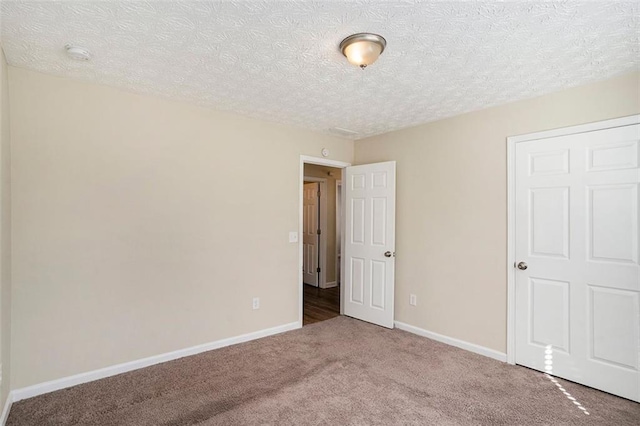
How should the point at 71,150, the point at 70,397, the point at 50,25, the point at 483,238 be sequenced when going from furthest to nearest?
1. the point at 483,238
2. the point at 71,150
3. the point at 70,397
4. the point at 50,25

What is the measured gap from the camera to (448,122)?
355cm

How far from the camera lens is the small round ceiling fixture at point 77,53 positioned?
210 cm

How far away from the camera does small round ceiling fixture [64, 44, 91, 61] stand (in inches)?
82.5

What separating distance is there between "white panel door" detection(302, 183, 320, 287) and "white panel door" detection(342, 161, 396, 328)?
1.81 m

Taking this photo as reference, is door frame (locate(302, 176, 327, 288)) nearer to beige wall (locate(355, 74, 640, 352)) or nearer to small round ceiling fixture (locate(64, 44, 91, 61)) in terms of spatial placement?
beige wall (locate(355, 74, 640, 352))

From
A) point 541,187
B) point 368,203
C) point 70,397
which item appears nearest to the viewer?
point 70,397

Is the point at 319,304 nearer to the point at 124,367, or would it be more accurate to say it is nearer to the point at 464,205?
the point at 464,205

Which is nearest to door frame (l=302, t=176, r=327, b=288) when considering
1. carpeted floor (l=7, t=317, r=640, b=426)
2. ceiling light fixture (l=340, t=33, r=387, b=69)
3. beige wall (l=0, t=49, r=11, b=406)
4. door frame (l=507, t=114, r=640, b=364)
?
carpeted floor (l=7, t=317, r=640, b=426)

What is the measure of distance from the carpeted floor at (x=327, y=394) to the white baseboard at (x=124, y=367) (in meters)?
0.07

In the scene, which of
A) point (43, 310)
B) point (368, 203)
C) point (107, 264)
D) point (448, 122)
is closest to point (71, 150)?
point (107, 264)

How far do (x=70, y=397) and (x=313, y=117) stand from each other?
3171 mm

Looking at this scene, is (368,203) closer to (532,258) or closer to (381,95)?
(381,95)

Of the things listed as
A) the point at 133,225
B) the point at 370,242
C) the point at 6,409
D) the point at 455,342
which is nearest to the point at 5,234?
the point at 133,225

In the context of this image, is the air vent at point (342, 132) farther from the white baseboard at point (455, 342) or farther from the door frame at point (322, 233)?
the white baseboard at point (455, 342)
